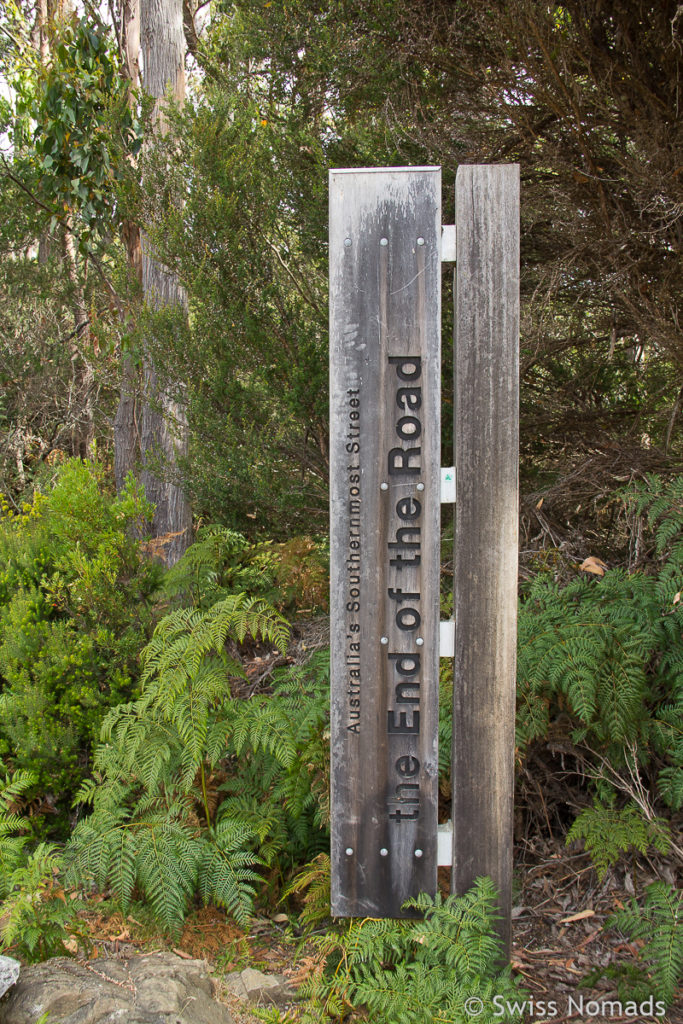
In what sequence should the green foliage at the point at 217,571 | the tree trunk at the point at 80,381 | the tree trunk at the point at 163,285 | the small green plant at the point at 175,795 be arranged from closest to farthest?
the small green plant at the point at 175,795 → the green foliage at the point at 217,571 → the tree trunk at the point at 163,285 → the tree trunk at the point at 80,381

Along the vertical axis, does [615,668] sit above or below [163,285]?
below

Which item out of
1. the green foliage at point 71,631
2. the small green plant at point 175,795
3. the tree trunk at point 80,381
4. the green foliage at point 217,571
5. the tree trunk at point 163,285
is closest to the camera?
the small green plant at point 175,795

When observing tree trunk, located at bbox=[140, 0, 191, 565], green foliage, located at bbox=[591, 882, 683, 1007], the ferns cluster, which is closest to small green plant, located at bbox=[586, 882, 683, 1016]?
green foliage, located at bbox=[591, 882, 683, 1007]

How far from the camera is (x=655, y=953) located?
2500mm

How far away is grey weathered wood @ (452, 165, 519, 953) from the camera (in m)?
2.59

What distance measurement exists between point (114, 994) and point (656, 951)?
68.8 inches

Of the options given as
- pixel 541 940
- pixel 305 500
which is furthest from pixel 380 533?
pixel 305 500

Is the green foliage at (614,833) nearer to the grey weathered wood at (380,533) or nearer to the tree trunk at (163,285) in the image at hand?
the grey weathered wood at (380,533)

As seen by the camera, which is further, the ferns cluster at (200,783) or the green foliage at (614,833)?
the green foliage at (614,833)

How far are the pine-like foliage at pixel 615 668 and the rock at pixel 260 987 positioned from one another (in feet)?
4.22

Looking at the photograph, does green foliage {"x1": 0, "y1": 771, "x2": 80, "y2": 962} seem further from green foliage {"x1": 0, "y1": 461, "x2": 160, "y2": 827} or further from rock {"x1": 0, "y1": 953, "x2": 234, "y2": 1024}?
green foliage {"x1": 0, "y1": 461, "x2": 160, "y2": 827}

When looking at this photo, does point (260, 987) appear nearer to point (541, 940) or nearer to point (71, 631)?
point (541, 940)

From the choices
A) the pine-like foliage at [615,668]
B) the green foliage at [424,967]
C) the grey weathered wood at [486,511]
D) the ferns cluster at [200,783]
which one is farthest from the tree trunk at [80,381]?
the green foliage at [424,967]

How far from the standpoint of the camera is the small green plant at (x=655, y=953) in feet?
8.03
